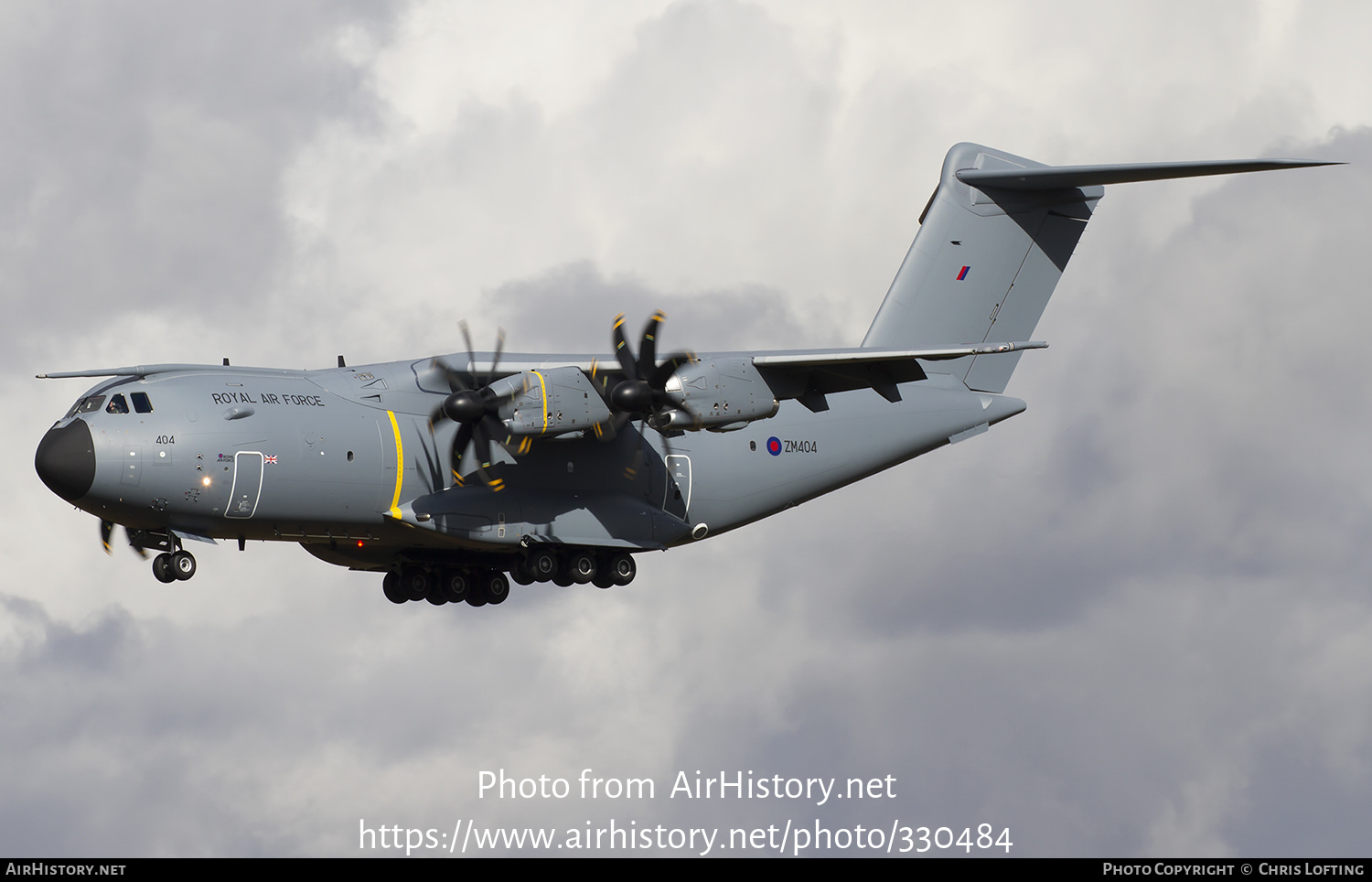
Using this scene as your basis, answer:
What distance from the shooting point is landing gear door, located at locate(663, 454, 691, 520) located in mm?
23688

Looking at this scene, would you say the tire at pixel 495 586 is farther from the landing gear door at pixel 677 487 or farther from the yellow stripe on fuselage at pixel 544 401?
the yellow stripe on fuselage at pixel 544 401

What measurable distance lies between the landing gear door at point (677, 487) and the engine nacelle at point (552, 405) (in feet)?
8.72

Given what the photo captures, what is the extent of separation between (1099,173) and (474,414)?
394 inches

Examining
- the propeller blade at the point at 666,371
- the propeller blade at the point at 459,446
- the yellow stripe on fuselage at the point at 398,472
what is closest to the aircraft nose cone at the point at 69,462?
the yellow stripe on fuselage at the point at 398,472

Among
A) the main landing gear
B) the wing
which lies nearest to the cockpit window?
the main landing gear

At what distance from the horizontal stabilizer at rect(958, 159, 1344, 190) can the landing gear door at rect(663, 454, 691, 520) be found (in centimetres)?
669

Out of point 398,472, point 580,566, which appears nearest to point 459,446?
point 398,472

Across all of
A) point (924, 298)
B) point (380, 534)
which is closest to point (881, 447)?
point (924, 298)

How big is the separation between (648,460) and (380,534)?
13.4 feet

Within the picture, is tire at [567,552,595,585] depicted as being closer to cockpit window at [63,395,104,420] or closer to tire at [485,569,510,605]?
tire at [485,569,510,605]

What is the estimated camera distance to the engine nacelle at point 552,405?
20812 mm

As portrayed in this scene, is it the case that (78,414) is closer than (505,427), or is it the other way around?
(78,414)
